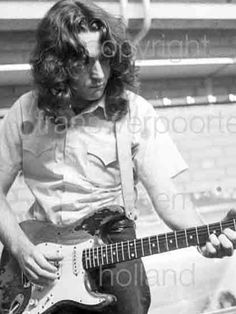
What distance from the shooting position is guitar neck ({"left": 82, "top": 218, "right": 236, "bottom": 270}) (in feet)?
3.77

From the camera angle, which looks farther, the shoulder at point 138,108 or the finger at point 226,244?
the shoulder at point 138,108

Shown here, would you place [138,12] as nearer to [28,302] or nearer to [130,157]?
[130,157]

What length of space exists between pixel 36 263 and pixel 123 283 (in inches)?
8.1

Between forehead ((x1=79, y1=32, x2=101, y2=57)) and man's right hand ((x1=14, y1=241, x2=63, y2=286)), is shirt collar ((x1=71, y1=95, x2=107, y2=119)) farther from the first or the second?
man's right hand ((x1=14, y1=241, x2=63, y2=286))

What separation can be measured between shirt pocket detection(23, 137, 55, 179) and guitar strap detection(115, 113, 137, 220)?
177 mm

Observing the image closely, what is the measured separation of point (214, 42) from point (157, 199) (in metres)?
1.18

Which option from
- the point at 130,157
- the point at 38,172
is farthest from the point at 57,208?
the point at 130,157

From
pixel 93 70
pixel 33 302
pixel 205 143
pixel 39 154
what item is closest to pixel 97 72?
pixel 93 70

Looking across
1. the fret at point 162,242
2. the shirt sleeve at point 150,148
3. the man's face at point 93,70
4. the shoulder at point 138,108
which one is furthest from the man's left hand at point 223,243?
the man's face at point 93,70

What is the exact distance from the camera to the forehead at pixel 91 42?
1208 millimetres

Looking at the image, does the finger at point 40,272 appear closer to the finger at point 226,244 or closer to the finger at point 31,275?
the finger at point 31,275

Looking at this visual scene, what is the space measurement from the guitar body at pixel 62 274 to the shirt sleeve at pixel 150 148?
13 cm

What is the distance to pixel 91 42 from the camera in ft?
4.00

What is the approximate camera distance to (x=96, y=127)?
4.19ft
